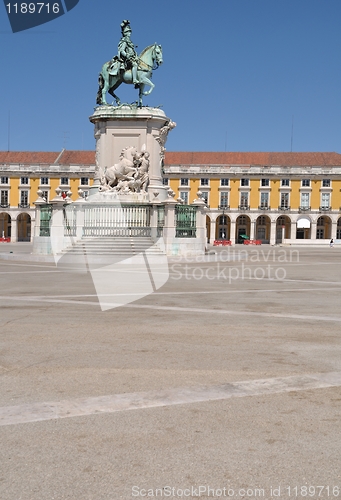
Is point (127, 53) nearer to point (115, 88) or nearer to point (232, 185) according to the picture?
point (115, 88)

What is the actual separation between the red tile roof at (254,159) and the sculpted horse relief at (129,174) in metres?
63.0

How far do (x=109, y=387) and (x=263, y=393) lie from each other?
4.55 ft

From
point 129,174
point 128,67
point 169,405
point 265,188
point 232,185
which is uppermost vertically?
point 128,67

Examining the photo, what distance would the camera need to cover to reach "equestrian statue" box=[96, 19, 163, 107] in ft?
98.9

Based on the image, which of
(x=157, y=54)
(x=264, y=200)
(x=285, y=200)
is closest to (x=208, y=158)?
(x=264, y=200)

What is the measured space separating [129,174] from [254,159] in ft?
220

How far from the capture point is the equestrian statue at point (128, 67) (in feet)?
98.9

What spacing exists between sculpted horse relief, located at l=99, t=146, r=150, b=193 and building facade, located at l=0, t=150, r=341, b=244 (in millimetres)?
60120

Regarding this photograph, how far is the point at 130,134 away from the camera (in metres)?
29.7

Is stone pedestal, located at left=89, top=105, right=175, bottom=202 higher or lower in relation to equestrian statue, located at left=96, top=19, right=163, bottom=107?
lower

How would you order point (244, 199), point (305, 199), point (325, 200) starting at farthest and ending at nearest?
point (244, 199) → point (305, 199) → point (325, 200)

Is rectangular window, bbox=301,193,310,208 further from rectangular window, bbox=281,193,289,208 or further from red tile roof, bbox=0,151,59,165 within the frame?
red tile roof, bbox=0,151,59,165

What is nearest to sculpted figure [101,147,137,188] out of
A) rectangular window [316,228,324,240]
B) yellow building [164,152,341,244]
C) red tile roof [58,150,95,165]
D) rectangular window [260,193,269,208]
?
yellow building [164,152,341,244]

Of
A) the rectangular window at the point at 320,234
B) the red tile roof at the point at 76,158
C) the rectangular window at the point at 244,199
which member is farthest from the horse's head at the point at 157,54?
the rectangular window at the point at 320,234
